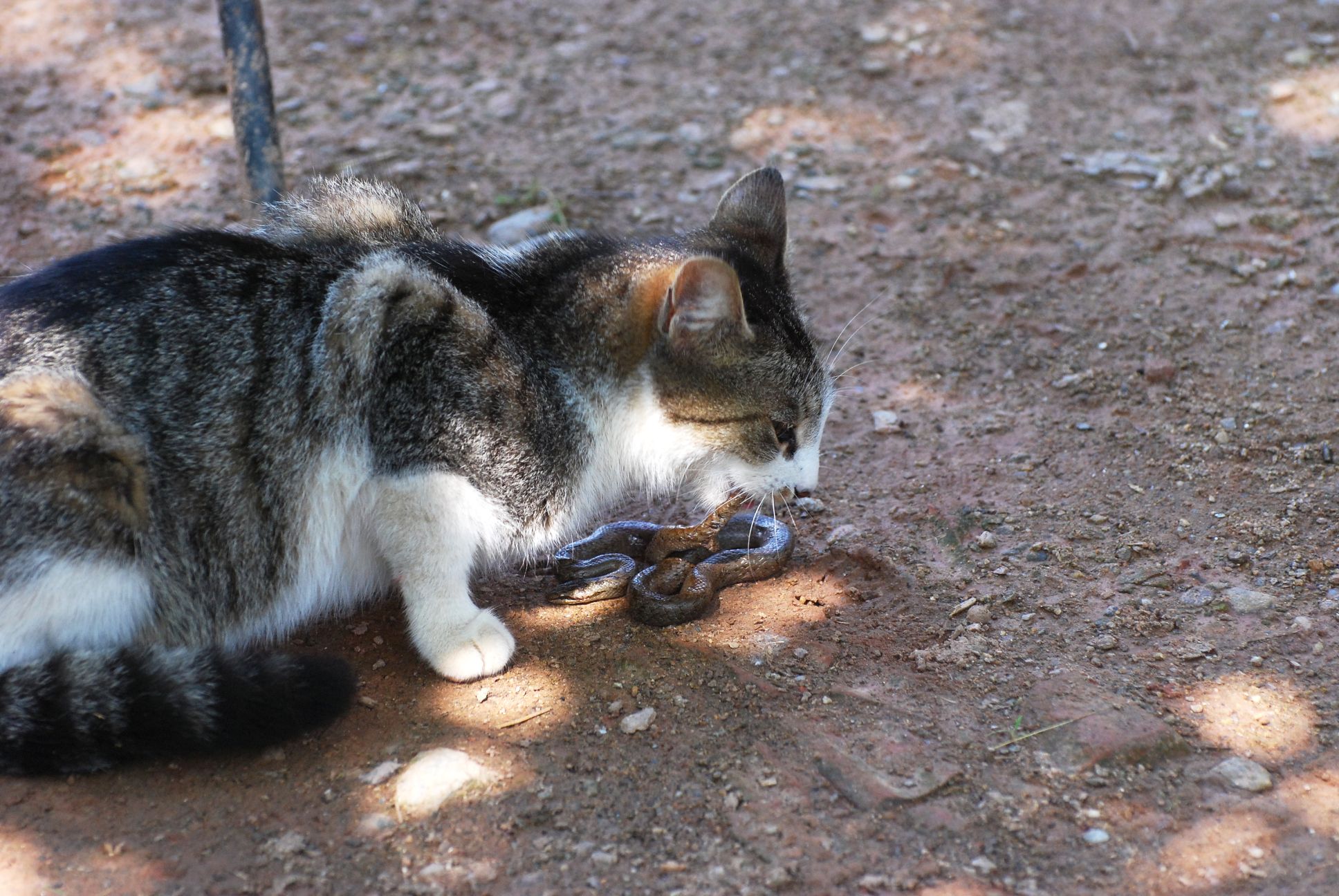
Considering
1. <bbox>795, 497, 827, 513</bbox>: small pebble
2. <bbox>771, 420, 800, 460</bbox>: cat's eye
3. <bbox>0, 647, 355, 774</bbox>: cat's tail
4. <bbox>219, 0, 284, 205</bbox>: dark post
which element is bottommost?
<bbox>795, 497, 827, 513</bbox>: small pebble

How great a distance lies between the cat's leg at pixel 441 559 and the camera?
375 cm

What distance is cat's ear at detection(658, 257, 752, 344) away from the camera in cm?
378

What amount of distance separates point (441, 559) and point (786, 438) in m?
1.26

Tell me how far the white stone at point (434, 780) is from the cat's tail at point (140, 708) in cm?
30

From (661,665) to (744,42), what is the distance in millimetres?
5246

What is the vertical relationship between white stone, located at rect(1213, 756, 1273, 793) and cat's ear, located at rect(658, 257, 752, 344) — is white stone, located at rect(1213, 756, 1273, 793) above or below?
below

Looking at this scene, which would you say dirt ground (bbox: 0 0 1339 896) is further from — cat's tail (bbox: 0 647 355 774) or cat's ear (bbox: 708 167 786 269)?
cat's ear (bbox: 708 167 786 269)

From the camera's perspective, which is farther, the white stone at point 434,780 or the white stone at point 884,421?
the white stone at point 884,421

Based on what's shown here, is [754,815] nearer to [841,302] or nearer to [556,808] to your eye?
[556,808]

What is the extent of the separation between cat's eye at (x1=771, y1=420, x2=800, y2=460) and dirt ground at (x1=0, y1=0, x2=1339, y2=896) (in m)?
0.45

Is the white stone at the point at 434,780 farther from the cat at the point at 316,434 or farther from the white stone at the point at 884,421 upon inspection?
the white stone at the point at 884,421

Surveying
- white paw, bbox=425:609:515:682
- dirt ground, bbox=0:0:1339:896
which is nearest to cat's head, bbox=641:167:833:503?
dirt ground, bbox=0:0:1339:896

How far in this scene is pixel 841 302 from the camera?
5977mm

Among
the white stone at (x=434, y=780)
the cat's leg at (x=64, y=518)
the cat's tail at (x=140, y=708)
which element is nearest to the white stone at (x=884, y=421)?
the white stone at (x=434, y=780)
